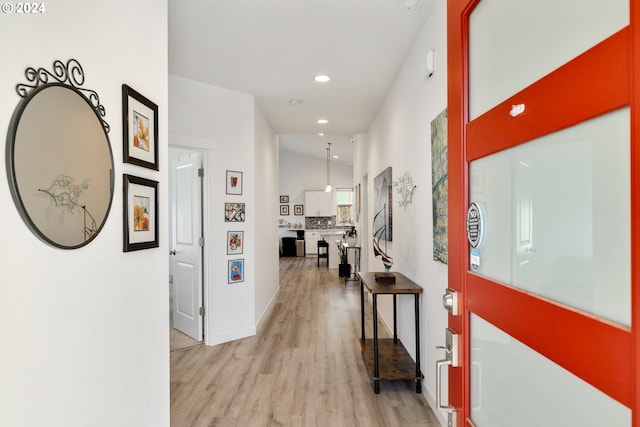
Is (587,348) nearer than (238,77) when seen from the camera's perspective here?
Yes

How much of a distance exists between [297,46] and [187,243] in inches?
95.9

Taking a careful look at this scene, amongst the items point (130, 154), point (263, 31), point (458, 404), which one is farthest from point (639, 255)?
point (263, 31)

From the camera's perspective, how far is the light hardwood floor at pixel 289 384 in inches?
94.8

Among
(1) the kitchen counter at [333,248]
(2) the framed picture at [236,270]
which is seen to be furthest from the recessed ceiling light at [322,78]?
(1) the kitchen counter at [333,248]

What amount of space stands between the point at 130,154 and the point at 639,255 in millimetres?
1741

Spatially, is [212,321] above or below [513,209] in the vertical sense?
below

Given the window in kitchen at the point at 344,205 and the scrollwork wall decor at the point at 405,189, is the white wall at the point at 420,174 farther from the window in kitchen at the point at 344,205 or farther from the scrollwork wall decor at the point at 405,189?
the window in kitchen at the point at 344,205

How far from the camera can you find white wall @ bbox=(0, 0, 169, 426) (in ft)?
3.32

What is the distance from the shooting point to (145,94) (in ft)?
5.84

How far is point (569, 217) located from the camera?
2.11 feet

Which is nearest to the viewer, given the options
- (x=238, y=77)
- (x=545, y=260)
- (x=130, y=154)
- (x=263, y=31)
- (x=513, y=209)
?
(x=545, y=260)

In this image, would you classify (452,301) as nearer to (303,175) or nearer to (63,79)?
(63,79)

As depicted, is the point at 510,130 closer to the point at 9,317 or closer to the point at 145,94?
the point at 9,317

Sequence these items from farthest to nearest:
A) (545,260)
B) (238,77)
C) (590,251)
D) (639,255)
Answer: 1. (238,77)
2. (545,260)
3. (590,251)
4. (639,255)
